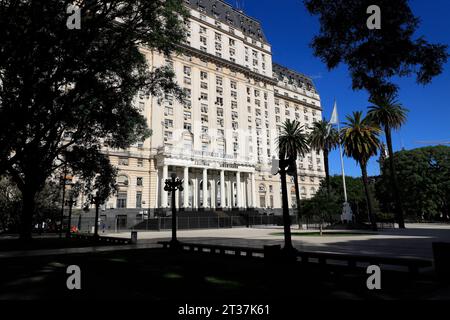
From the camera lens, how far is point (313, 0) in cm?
855

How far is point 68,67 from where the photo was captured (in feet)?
42.7

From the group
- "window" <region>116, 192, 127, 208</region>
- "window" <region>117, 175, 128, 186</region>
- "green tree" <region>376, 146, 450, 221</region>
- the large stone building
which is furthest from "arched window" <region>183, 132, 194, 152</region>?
"green tree" <region>376, 146, 450, 221</region>

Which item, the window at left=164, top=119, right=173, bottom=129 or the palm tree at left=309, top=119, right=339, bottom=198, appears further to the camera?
the window at left=164, top=119, right=173, bottom=129

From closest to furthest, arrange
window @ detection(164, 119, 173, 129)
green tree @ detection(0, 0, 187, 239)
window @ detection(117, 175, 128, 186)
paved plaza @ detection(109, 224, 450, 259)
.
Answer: green tree @ detection(0, 0, 187, 239), paved plaza @ detection(109, 224, 450, 259), window @ detection(117, 175, 128, 186), window @ detection(164, 119, 173, 129)

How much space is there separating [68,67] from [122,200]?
36934mm

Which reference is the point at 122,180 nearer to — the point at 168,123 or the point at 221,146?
the point at 168,123

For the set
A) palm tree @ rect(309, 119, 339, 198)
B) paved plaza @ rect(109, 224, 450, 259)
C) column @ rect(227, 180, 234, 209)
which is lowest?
paved plaza @ rect(109, 224, 450, 259)

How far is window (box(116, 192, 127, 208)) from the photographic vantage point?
46531mm

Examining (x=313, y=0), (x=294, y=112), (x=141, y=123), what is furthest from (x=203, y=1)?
(x=313, y=0)

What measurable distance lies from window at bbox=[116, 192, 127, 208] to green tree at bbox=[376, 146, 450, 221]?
4979 cm

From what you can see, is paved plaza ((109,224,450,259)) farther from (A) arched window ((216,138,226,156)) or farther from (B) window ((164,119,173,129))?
(A) arched window ((216,138,226,156))

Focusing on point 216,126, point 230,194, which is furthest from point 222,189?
point 216,126

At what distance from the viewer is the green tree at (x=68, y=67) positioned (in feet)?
37.0

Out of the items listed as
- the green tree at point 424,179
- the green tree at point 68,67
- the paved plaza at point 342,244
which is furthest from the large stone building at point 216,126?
the green tree at point 68,67
